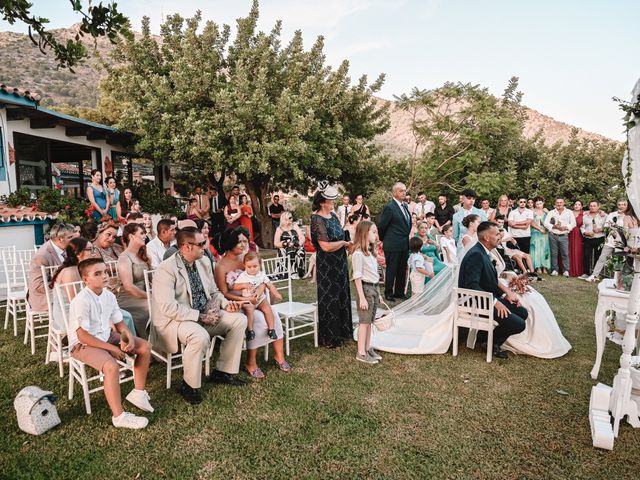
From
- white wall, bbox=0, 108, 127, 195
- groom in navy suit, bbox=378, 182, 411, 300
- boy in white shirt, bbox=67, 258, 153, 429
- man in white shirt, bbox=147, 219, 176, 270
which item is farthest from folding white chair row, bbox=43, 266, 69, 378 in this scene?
white wall, bbox=0, 108, 127, 195

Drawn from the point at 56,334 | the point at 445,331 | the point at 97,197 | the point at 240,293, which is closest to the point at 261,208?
the point at 97,197

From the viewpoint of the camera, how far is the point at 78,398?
389cm

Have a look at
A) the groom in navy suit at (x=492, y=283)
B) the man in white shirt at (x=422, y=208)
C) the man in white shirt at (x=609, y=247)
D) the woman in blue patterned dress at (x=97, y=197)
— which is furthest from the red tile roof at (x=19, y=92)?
the man in white shirt at (x=609, y=247)

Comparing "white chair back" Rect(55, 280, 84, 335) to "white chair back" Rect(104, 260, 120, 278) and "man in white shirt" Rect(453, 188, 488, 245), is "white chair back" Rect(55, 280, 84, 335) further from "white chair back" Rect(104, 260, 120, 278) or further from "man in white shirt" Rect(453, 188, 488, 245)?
"man in white shirt" Rect(453, 188, 488, 245)

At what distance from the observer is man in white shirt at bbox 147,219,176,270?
204 inches

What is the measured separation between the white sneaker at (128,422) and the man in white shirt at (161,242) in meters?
2.02

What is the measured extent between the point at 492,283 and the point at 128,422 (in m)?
3.92

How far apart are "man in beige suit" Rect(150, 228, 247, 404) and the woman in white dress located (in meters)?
3.16

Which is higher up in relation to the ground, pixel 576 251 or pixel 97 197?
pixel 97 197

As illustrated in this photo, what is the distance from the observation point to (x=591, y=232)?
33.6ft

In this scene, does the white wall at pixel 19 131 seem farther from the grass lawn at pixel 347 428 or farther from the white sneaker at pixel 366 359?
the white sneaker at pixel 366 359

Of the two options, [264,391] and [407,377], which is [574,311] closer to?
[407,377]

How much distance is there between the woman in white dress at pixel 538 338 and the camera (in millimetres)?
4977

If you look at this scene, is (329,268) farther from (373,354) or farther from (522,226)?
(522,226)
